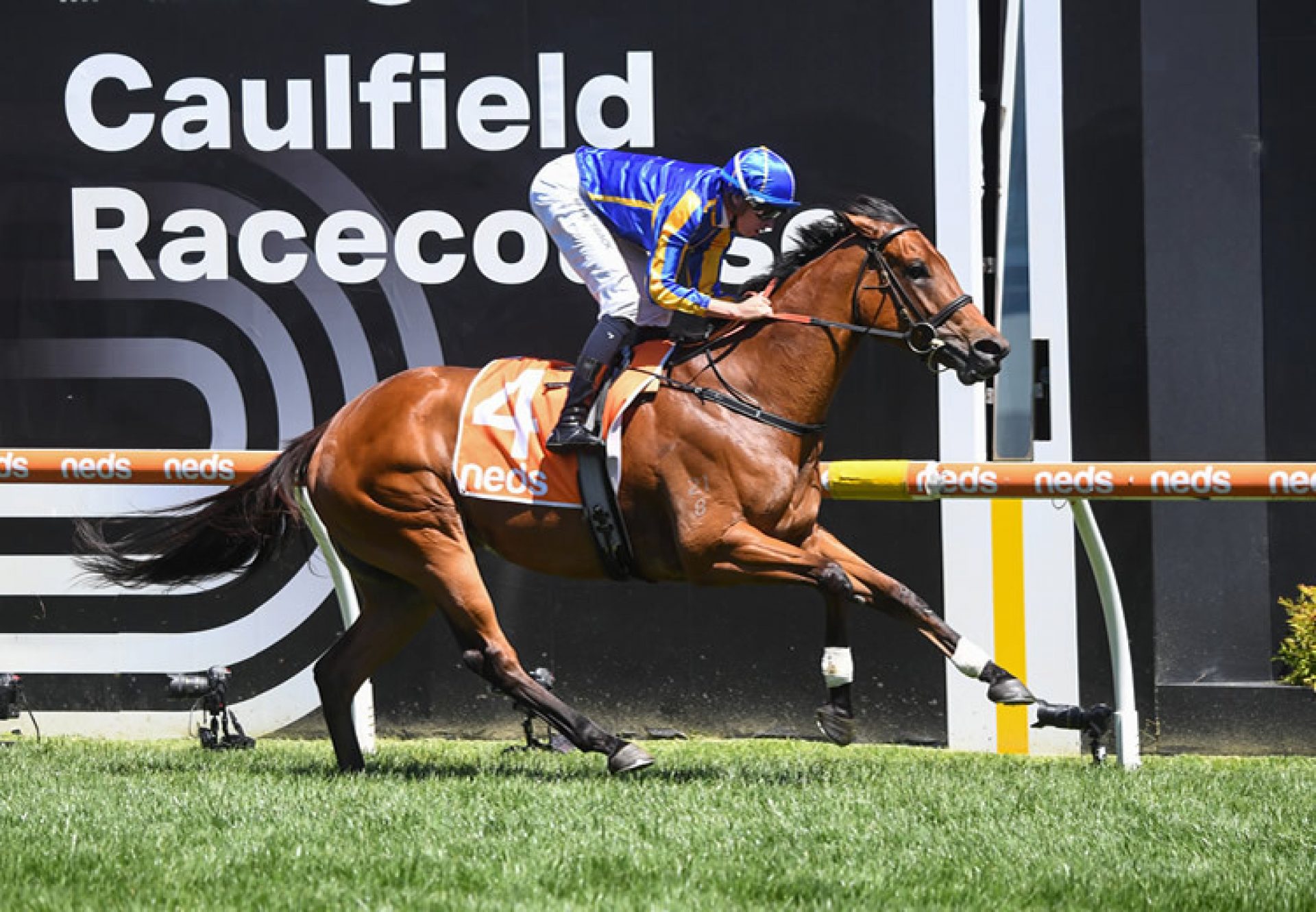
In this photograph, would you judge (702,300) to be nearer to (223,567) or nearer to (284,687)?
(223,567)

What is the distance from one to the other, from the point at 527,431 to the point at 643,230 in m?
0.80

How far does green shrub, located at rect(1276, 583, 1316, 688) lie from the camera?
22.8ft

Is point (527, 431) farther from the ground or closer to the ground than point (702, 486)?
farther from the ground

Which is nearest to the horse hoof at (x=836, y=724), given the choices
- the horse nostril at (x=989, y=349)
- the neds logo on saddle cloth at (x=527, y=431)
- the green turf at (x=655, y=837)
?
the green turf at (x=655, y=837)

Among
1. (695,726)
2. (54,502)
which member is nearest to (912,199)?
(695,726)

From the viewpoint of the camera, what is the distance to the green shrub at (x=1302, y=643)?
696 centimetres

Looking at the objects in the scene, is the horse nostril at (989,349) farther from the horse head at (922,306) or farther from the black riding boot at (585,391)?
A: the black riding boot at (585,391)

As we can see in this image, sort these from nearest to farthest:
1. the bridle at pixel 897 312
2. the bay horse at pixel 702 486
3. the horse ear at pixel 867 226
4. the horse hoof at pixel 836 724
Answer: the horse hoof at pixel 836 724 < the bay horse at pixel 702 486 < the bridle at pixel 897 312 < the horse ear at pixel 867 226

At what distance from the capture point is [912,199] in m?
7.32

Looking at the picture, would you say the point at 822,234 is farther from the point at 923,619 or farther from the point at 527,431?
the point at 923,619

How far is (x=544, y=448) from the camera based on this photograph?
19.0 feet

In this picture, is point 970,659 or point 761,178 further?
point 761,178

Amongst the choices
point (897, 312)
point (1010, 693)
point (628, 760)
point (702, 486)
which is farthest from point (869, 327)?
point (628, 760)

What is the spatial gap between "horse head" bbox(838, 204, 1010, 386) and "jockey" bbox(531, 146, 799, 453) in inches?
13.4
